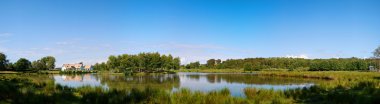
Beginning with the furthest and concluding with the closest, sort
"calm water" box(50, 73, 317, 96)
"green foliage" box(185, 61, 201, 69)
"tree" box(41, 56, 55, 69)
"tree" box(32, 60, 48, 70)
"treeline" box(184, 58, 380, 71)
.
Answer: "green foliage" box(185, 61, 201, 69) → "tree" box(41, 56, 55, 69) → "tree" box(32, 60, 48, 70) → "treeline" box(184, 58, 380, 71) → "calm water" box(50, 73, 317, 96)

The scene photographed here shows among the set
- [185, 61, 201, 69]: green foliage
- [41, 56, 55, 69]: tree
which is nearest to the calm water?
[41, 56, 55, 69]: tree

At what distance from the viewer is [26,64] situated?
105 meters

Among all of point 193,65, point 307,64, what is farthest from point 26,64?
point 307,64

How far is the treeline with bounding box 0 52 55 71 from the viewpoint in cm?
9519

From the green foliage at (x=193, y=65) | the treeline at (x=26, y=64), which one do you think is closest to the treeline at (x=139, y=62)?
the treeline at (x=26, y=64)

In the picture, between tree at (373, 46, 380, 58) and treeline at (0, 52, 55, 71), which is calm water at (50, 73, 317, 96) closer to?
tree at (373, 46, 380, 58)

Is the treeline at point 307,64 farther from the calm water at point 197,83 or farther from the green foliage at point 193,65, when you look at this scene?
the calm water at point 197,83

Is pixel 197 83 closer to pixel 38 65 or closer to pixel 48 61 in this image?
pixel 38 65

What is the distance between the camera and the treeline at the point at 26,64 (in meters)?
95.2

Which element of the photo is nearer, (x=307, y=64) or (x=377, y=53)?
(x=377, y=53)

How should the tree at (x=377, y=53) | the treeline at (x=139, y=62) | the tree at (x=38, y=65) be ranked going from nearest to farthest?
1. the tree at (x=377, y=53)
2. the treeline at (x=139, y=62)
3. the tree at (x=38, y=65)

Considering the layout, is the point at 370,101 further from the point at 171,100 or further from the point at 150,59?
the point at 150,59

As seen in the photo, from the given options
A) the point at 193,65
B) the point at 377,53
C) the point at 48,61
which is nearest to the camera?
the point at 377,53

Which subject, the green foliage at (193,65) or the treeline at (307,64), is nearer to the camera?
the treeline at (307,64)
